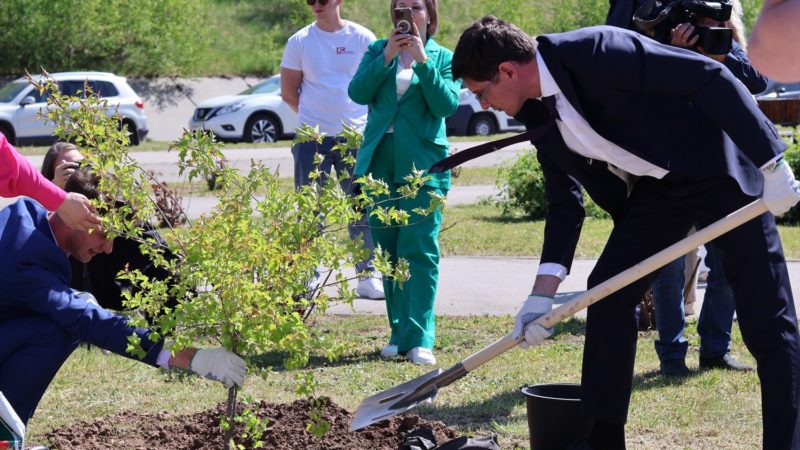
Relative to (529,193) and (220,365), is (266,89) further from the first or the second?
(220,365)

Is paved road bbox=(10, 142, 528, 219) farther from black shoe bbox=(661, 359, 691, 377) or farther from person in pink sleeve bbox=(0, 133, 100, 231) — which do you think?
person in pink sleeve bbox=(0, 133, 100, 231)

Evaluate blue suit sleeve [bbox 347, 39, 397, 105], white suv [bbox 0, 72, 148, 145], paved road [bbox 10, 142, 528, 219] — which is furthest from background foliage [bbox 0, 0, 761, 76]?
blue suit sleeve [bbox 347, 39, 397, 105]

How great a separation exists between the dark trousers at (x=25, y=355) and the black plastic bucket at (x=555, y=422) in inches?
71.6

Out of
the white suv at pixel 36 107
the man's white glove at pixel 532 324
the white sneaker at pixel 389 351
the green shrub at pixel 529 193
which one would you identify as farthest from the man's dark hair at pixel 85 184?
the white suv at pixel 36 107

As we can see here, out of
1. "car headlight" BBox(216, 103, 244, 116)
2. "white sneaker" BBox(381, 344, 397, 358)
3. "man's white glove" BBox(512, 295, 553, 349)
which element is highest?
"man's white glove" BBox(512, 295, 553, 349)

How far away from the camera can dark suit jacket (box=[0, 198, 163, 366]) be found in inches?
149

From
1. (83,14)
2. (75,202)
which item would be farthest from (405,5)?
(83,14)

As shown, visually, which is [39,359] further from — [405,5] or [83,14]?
[83,14]

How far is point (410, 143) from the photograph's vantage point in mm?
5660

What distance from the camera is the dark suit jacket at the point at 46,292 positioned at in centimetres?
379

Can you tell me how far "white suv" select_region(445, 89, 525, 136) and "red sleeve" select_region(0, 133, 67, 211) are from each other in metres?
20.2

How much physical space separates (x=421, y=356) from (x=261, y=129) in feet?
59.2

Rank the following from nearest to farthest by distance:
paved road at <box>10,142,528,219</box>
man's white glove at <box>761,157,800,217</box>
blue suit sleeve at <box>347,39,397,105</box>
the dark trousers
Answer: man's white glove at <box>761,157,800,217</box> < the dark trousers < blue suit sleeve at <box>347,39,397,105</box> < paved road at <box>10,142,528,219</box>

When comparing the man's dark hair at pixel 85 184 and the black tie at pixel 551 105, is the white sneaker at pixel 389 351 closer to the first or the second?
the man's dark hair at pixel 85 184
